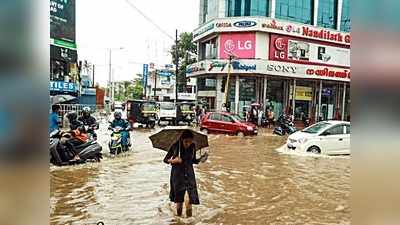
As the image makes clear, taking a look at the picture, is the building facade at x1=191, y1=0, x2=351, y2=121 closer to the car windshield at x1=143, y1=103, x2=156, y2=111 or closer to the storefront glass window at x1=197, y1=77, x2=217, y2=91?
the storefront glass window at x1=197, y1=77, x2=217, y2=91

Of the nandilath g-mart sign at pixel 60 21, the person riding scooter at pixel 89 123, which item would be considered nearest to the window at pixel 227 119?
the person riding scooter at pixel 89 123

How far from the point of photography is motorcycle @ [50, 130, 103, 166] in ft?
30.7

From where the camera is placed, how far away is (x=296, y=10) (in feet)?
101

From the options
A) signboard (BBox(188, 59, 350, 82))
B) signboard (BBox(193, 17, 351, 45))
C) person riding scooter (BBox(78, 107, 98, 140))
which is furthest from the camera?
signboard (BBox(193, 17, 351, 45))

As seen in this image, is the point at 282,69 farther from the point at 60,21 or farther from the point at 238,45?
the point at 60,21

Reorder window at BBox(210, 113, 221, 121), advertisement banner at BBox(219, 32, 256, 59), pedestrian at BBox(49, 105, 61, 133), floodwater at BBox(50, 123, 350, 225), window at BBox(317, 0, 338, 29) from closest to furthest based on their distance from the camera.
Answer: pedestrian at BBox(49, 105, 61, 133) < floodwater at BBox(50, 123, 350, 225) < window at BBox(210, 113, 221, 121) < advertisement banner at BBox(219, 32, 256, 59) < window at BBox(317, 0, 338, 29)

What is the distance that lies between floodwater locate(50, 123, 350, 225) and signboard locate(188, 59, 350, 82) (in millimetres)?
14818

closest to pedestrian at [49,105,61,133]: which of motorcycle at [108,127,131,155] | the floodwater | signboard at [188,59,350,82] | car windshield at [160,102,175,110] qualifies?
the floodwater

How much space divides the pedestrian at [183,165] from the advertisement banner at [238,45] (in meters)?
22.9

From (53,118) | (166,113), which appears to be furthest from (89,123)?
(166,113)

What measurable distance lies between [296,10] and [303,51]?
3448mm

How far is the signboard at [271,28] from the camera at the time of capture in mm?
27594

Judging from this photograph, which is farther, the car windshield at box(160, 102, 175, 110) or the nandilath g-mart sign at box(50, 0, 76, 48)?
the car windshield at box(160, 102, 175, 110)

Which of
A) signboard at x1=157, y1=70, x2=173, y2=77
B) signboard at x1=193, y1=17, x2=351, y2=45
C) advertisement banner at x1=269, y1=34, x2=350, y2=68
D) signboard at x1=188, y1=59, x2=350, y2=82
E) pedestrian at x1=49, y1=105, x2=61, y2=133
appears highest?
signboard at x1=193, y1=17, x2=351, y2=45
